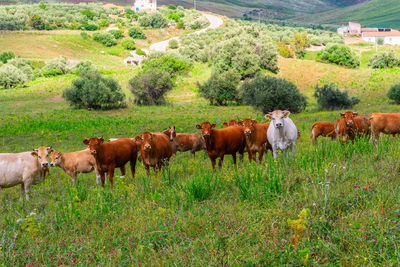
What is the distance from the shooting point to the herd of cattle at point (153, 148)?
10758 millimetres

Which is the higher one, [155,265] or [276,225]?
[276,225]

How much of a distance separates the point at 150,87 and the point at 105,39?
7312cm

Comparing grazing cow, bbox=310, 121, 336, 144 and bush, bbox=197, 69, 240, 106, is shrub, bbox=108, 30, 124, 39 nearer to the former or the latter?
bush, bbox=197, 69, 240, 106

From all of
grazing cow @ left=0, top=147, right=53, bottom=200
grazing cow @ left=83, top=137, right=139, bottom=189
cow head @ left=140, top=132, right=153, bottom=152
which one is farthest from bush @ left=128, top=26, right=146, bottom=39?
cow head @ left=140, top=132, right=153, bottom=152

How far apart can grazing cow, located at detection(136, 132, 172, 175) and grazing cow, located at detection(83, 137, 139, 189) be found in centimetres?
53

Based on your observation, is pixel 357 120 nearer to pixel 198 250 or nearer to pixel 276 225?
pixel 276 225

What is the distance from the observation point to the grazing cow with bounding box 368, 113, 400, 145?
1345 centimetres

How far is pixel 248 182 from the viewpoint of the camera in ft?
22.5

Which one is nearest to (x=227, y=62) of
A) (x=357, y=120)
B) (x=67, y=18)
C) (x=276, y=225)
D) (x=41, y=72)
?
(x=41, y=72)

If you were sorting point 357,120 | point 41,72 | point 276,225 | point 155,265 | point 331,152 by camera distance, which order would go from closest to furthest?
point 155,265 < point 276,225 < point 331,152 < point 357,120 < point 41,72

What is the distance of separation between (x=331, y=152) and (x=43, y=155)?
8.63 metres

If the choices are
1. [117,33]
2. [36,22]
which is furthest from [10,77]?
[36,22]

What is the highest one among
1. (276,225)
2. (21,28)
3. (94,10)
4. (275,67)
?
(94,10)

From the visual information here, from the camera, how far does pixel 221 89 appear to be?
5344 cm
